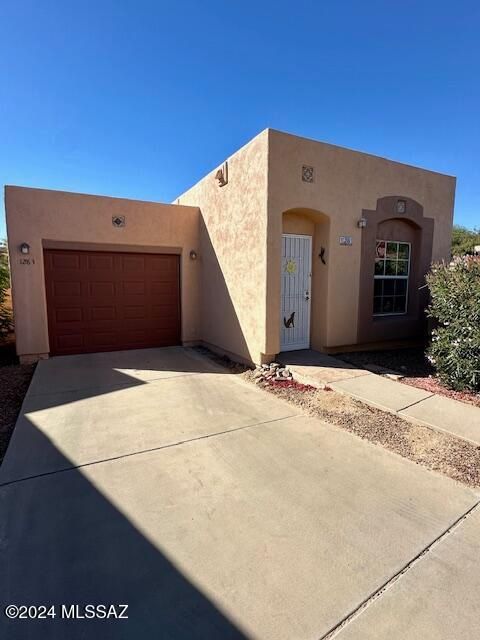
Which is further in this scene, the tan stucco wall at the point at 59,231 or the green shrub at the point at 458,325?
the tan stucco wall at the point at 59,231

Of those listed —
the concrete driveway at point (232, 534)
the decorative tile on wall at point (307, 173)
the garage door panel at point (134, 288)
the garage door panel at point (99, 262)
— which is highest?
the decorative tile on wall at point (307, 173)

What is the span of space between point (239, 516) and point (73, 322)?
6990 mm

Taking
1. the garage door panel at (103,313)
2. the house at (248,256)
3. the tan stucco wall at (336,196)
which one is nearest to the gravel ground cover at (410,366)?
the house at (248,256)

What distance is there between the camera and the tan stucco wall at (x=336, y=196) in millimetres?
6293

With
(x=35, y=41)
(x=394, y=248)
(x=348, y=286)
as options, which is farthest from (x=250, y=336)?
(x=35, y=41)

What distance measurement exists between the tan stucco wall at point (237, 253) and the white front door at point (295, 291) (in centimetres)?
82

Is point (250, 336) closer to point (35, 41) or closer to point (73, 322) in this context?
point (73, 322)

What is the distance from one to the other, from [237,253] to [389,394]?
4120 millimetres

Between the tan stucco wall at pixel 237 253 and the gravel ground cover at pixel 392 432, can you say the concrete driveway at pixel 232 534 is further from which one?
the tan stucco wall at pixel 237 253

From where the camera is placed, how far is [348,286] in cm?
752

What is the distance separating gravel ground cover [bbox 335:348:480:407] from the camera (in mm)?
5275

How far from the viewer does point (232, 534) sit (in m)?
2.43

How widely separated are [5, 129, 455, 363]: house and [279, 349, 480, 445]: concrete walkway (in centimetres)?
71

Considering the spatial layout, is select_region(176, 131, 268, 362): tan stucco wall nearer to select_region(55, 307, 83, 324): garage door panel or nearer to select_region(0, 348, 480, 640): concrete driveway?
select_region(0, 348, 480, 640): concrete driveway
